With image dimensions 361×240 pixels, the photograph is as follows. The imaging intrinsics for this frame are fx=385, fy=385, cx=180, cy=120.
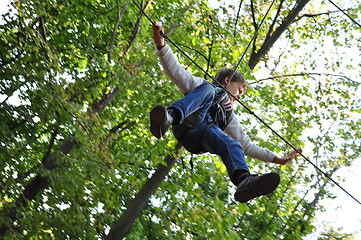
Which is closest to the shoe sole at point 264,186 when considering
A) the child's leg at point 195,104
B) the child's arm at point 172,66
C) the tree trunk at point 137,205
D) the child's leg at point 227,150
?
the child's leg at point 227,150

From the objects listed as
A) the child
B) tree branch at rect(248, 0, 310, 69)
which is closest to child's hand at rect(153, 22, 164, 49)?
the child

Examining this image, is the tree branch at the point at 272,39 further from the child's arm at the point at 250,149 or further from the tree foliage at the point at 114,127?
the child's arm at the point at 250,149

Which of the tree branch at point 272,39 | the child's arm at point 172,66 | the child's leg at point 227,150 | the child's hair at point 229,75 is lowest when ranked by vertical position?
the child's leg at point 227,150

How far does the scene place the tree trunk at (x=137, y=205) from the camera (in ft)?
20.9

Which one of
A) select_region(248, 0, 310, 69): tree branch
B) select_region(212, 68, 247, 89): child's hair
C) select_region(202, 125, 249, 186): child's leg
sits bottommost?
select_region(202, 125, 249, 186): child's leg

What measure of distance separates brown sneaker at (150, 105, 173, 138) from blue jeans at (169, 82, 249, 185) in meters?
0.22

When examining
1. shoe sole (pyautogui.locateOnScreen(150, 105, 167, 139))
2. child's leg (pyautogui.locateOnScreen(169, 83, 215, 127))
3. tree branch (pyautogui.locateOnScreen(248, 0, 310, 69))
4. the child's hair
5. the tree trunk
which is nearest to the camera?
shoe sole (pyautogui.locateOnScreen(150, 105, 167, 139))

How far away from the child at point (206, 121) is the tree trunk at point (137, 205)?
326cm

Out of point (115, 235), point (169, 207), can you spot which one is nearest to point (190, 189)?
point (169, 207)

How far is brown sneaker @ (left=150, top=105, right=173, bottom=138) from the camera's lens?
92.8 inches

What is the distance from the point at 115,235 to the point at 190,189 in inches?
58.2

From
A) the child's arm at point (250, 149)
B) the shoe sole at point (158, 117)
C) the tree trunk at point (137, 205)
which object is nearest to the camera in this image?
the shoe sole at point (158, 117)

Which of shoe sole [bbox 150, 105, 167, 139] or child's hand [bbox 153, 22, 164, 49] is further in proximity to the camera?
child's hand [bbox 153, 22, 164, 49]

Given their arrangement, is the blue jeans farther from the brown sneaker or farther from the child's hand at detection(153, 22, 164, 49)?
the child's hand at detection(153, 22, 164, 49)
